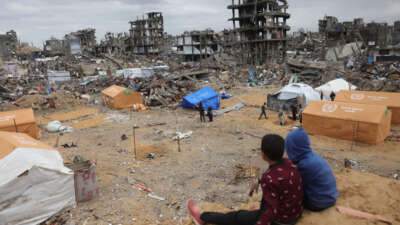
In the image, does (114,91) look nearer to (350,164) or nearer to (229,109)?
(229,109)

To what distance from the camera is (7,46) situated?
190ft

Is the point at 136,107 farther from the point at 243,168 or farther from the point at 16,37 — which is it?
the point at 16,37

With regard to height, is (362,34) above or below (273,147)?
above

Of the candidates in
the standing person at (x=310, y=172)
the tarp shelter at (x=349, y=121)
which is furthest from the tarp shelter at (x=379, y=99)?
the standing person at (x=310, y=172)

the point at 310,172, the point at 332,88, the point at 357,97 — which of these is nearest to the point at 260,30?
the point at 332,88

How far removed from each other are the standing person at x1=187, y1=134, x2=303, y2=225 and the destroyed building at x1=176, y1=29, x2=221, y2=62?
51380mm

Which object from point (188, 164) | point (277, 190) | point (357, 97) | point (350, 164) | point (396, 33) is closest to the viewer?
point (277, 190)

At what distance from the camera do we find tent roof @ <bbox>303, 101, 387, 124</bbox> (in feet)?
35.9

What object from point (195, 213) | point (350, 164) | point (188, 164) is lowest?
point (188, 164)

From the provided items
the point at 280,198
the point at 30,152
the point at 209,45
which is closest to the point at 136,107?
the point at 30,152

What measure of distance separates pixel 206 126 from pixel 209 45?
138ft

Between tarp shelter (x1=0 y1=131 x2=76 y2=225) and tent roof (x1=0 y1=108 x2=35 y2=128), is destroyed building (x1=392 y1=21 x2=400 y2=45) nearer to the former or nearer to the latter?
tent roof (x1=0 y1=108 x2=35 y2=128)

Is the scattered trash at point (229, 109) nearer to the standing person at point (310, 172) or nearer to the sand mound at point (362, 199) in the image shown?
the sand mound at point (362, 199)

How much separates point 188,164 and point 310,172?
652 centimetres
